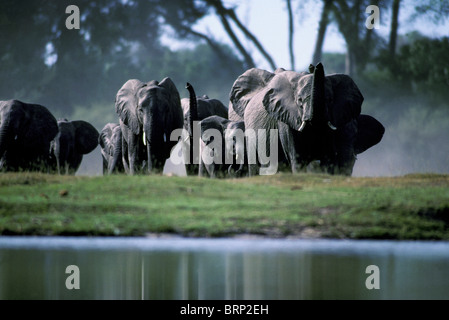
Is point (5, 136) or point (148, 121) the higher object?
point (148, 121)

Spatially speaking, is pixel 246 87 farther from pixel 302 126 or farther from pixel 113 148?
pixel 302 126

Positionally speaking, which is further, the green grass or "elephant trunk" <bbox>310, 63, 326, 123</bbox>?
"elephant trunk" <bbox>310, 63, 326, 123</bbox>

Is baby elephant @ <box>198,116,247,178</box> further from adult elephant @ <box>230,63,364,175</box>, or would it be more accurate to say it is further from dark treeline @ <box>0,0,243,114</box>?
dark treeline @ <box>0,0,243,114</box>

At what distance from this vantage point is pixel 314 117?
655 inches

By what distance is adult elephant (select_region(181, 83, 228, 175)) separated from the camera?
68.4 ft

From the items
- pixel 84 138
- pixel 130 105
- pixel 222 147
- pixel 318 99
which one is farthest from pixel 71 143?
pixel 318 99

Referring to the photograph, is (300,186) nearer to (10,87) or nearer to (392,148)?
(392,148)

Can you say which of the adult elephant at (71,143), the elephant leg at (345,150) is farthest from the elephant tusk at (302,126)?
the adult elephant at (71,143)

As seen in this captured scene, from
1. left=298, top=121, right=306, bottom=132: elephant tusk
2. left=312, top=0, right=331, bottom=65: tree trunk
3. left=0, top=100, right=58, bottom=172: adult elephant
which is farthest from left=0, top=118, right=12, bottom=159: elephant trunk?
left=312, top=0, right=331, bottom=65: tree trunk

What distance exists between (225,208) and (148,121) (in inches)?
268

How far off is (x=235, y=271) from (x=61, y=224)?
3750 millimetres

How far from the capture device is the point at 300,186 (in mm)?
14898
